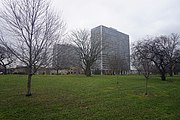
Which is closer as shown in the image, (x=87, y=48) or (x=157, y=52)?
(x=157, y=52)

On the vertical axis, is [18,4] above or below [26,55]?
above

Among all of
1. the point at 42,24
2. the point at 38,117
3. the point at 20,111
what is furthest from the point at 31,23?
the point at 38,117

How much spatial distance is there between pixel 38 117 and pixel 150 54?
79.5 feet

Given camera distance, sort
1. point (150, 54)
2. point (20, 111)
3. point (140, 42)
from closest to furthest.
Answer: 1. point (20, 111)
2. point (150, 54)
3. point (140, 42)

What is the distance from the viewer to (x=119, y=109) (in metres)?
6.82

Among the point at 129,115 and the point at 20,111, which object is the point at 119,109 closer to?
the point at 129,115

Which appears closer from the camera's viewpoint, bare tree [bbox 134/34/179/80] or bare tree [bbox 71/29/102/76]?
bare tree [bbox 134/34/179/80]

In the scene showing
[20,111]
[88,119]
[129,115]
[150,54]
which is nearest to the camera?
[88,119]

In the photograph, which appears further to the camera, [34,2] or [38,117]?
[34,2]

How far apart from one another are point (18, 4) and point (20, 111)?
22.0 ft

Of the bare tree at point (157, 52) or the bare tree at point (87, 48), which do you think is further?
the bare tree at point (87, 48)

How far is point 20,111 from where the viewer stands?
6414mm

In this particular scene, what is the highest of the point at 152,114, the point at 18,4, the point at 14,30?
the point at 18,4

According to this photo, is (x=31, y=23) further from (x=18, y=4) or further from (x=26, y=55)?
(x=26, y=55)
